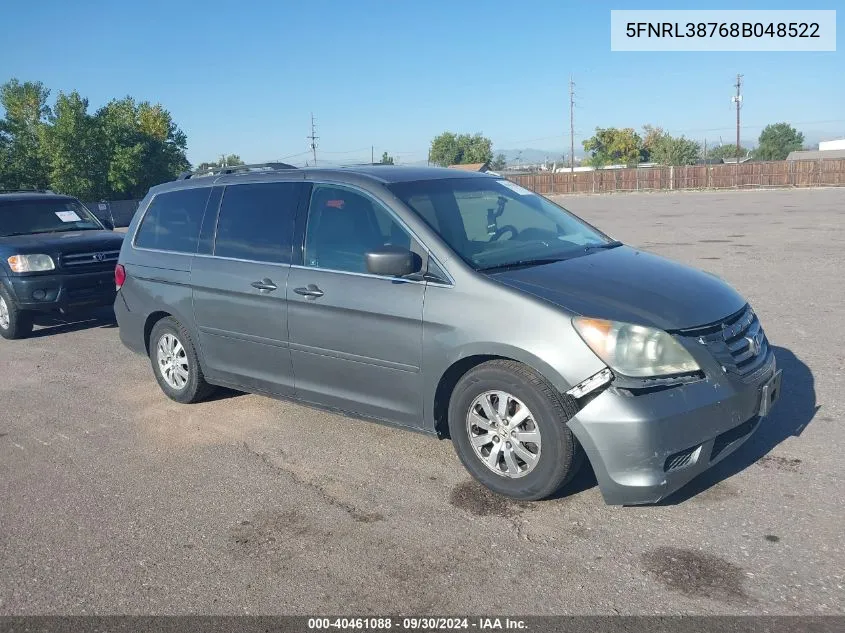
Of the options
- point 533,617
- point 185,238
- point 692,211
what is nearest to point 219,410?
point 185,238

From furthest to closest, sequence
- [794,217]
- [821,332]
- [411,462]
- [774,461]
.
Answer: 1. [794,217]
2. [821,332]
3. [411,462]
4. [774,461]

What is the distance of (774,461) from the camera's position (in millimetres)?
4605

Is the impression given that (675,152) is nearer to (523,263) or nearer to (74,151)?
(74,151)

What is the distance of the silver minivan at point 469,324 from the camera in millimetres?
3840

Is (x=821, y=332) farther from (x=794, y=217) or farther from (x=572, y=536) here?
(x=794, y=217)

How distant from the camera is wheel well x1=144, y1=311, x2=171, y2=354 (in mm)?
6418

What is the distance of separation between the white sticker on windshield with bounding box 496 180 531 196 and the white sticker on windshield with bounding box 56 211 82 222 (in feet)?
24.0

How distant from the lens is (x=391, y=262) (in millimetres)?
4414

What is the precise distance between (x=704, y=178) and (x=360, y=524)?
55912 millimetres

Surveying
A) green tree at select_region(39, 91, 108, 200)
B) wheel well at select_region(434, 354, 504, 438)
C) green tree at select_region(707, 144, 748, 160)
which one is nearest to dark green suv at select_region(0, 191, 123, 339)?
wheel well at select_region(434, 354, 504, 438)

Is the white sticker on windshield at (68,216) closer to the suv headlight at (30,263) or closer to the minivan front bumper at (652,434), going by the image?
the suv headlight at (30,263)

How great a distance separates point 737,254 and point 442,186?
11016 millimetres

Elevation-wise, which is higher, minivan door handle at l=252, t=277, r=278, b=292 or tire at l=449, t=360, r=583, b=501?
minivan door handle at l=252, t=277, r=278, b=292

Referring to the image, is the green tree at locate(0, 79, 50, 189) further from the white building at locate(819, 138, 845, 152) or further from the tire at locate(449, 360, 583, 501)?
the white building at locate(819, 138, 845, 152)
